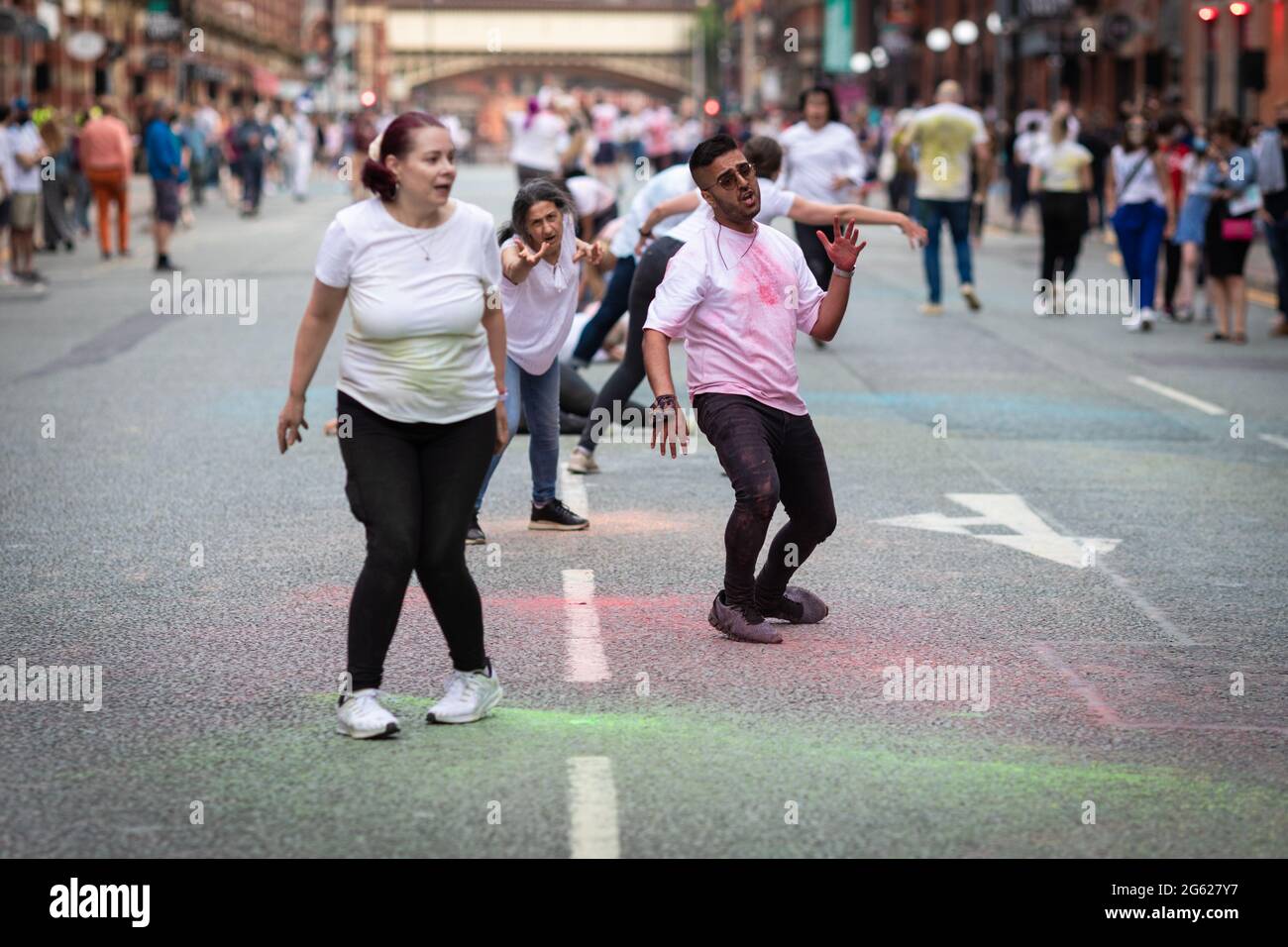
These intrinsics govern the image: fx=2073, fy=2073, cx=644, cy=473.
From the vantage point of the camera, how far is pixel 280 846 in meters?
4.90

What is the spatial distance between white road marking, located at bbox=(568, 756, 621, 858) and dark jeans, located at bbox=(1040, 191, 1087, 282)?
1498cm

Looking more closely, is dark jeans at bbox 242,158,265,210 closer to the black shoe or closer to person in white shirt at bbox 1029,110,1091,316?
person in white shirt at bbox 1029,110,1091,316

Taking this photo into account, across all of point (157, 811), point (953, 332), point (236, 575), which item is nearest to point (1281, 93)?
point (953, 332)

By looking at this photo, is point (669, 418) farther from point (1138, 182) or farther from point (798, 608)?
point (1138, 182)

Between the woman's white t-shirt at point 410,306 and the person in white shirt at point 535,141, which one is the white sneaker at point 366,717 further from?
the person in white shirt at point 535,141

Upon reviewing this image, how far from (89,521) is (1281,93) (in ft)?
95.9

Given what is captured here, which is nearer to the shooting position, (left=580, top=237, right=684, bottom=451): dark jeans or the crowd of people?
(left=580, top=237, right=684, bottom=451): dark jeans

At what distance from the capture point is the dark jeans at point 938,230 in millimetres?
19109

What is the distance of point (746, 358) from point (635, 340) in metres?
3.28

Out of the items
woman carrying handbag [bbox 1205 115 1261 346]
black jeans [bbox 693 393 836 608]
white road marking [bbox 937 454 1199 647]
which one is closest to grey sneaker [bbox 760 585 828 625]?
black jeans [bbox 693 393 836 608]

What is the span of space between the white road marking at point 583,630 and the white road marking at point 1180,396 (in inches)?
253

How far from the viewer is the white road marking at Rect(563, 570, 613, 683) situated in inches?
262

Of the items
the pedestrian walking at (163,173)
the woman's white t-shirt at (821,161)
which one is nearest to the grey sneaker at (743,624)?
the woman's white t-shirt at (821,161)
